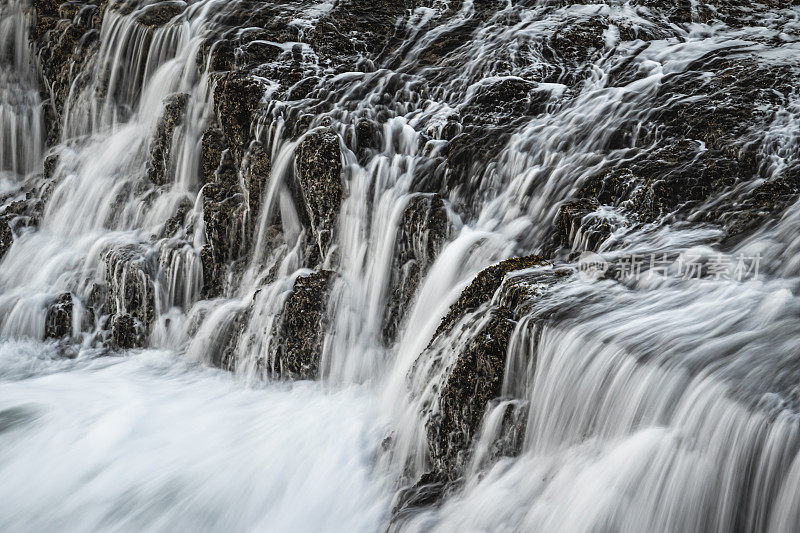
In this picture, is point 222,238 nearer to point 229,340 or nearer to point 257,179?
point 257,179

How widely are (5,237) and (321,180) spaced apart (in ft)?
17.3

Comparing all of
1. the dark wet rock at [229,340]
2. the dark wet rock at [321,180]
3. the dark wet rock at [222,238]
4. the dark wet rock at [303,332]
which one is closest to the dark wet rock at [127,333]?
the dark wet rock at [222,238]

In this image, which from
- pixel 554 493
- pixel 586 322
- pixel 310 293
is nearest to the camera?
pixel 554 493

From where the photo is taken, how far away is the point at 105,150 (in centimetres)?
1085

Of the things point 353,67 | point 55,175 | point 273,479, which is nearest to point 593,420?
point 273,479

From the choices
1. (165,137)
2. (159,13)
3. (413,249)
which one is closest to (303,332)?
(413,249)

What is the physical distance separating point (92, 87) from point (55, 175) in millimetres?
1495

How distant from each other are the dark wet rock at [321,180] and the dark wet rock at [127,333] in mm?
2533

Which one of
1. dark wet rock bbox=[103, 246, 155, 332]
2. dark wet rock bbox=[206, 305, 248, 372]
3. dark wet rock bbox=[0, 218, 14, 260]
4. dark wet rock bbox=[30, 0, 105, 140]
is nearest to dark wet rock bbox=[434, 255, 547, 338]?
dark wet rock bbox=[206, 305, 248, 372]

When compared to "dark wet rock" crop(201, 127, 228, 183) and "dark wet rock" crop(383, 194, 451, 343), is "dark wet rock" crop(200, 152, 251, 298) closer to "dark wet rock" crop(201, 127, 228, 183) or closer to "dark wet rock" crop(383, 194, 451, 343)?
"dark wet rock" crop(201, 127, 228, 183)

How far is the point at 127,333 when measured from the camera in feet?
29.2

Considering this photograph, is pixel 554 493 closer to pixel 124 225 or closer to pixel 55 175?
pixel 124 225

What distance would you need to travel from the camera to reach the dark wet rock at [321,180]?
8047 mm

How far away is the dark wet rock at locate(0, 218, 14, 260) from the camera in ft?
34.0
